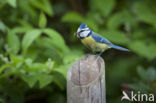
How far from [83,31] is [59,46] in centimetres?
101

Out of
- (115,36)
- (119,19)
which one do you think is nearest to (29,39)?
(115,36)

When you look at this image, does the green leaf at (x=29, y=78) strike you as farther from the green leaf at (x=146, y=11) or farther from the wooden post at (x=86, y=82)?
the green leaf at (x=146, y=11)

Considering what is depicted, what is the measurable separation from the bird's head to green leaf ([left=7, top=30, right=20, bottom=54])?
3.96 feet

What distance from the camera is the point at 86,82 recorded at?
2.68 meters

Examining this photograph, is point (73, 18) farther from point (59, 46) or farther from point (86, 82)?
point (86, 82)

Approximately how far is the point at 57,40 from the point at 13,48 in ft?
1.79

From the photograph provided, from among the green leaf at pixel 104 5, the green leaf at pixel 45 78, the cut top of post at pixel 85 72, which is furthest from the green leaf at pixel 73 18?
the cut top of post at pixel 85 72

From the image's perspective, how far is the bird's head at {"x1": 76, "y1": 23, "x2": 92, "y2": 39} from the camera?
2.90 meters

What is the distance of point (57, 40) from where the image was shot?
3.91 m

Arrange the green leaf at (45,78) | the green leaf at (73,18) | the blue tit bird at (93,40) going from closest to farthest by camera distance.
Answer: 1. the blue tit bird at (93,40)
2. the green leaf at (45,78)
3. the green leaf at (73,18)

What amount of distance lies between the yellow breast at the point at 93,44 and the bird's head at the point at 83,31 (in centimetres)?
5

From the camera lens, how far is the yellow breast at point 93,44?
10.1ft

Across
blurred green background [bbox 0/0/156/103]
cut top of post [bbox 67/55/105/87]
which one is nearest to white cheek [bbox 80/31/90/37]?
cut top of post [bbox 67/55/105/87]

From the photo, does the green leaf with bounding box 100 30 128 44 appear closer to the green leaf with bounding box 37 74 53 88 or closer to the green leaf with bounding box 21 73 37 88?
the green leaf with bounding box 37 74 53 88
